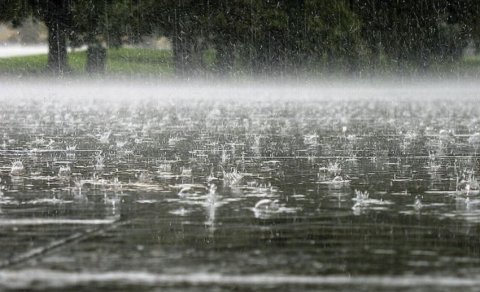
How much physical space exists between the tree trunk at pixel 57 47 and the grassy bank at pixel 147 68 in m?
0.59

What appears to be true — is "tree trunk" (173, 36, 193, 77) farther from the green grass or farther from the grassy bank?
the green grass

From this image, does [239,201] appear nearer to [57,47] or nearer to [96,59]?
[57,47]

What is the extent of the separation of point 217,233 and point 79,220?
3.74 feet

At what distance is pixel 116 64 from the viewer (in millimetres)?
66000

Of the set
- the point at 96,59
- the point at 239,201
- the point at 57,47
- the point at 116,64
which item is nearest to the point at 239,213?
the point at 239,201

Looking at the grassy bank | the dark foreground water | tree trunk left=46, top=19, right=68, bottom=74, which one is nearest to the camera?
the dark foreground water

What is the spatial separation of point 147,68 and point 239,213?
185 feet

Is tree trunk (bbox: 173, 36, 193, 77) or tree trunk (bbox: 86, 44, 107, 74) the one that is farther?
tree trunk (bbox: 86, 44, 107, 74)

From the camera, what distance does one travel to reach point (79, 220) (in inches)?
290

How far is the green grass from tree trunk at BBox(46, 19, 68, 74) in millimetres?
615

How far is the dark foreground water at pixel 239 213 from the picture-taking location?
534cm

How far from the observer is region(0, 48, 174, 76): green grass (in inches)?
2303

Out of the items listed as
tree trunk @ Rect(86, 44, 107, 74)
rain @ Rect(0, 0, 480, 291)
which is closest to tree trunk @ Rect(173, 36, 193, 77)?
tree trunk @ Rect(86, 44, 107, 74)

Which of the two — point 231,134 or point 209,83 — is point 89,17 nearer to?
point 209,83
